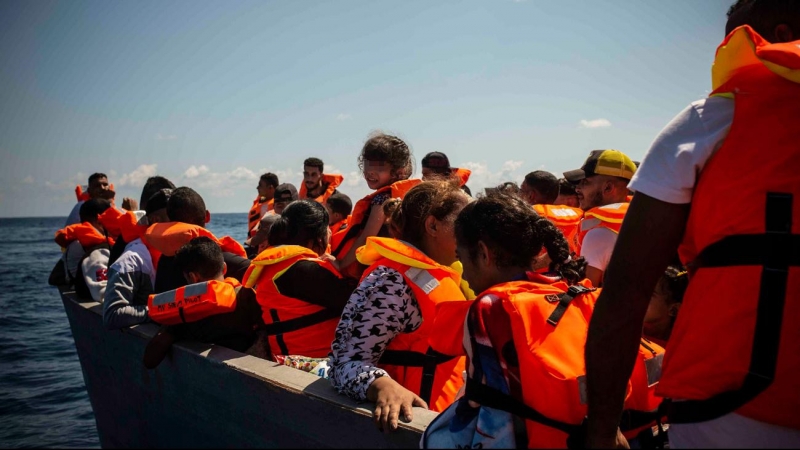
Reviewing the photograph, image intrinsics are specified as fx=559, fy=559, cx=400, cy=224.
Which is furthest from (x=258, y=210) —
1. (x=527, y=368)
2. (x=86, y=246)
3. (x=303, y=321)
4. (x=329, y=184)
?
(x=527, y=368)

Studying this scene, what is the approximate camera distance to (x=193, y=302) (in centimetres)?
362

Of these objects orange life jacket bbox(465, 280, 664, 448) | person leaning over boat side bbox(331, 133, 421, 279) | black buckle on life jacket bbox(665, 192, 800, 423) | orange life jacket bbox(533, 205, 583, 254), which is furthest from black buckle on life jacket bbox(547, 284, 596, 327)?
orange life jacket bbox(533, 205, 583, 254)

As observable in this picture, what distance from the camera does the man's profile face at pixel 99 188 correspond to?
840 cm

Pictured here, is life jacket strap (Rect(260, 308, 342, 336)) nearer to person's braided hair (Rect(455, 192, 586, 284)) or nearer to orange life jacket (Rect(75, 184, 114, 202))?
person's braided hair (Rect(455, 192, 586, 284))

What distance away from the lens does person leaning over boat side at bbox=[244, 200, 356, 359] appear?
324cm

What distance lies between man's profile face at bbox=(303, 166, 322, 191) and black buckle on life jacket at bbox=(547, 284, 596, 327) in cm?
675

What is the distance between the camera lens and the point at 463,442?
5.33 ft

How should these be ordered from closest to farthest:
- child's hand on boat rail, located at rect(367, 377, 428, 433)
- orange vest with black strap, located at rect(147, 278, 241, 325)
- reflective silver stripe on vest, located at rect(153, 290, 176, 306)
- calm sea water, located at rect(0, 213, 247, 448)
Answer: child's hand on boat rail, located at rect(367, 377, 428, 433)
orange vest with black strap, located at rect(147, 278, 241, 325)
reflective silver stripe on vest, located at rect(153, 290, 176, 306)
calm sea water, located at rect(0, 213, 247, 448)

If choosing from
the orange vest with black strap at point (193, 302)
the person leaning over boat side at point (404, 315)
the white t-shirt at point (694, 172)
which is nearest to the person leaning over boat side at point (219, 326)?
the orange vest with black strap at point (193, 302)

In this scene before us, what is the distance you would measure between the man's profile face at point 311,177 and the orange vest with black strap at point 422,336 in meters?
5.63

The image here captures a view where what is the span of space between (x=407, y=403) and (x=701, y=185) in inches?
55.6

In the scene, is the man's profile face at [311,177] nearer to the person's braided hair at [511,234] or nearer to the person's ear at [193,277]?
the person's ear at [193,277]

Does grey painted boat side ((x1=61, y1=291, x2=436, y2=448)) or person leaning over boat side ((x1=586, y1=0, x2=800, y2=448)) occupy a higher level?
person leaning over boat side ((x1=586, y1=0, x2=800, y2=448))

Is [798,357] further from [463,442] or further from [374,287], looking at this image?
[374,287]
